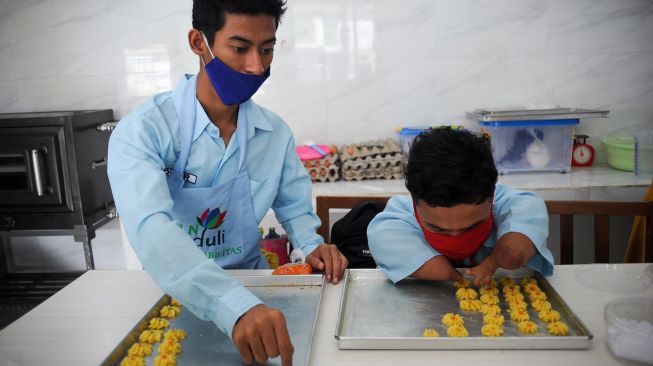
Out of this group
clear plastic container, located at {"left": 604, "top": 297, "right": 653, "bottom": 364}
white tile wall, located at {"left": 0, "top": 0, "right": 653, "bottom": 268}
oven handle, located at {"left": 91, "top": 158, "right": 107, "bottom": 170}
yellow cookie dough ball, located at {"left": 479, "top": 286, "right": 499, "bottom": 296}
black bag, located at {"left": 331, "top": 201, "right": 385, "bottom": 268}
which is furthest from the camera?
white tile wall, located at {"left": 0, "top": 0, "right": 653, "bottom": 268}

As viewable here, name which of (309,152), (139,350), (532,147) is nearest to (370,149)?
(309,152)

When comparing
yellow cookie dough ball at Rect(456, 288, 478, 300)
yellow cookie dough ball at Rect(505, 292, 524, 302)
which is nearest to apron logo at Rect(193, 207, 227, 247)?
yellow cookie dough ball at Rect(456, 288, 478, 300)

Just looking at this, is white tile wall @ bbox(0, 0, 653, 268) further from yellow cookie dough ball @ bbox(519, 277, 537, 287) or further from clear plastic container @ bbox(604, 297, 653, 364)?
clear plastic container @ bbox(604, 297, 653, 364)

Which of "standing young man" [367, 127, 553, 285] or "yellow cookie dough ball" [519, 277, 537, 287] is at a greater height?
"standing young man" [367, 127, 553, 285]

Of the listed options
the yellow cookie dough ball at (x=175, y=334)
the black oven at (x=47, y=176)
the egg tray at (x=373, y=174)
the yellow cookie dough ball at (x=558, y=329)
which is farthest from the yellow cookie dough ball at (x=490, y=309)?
the black oven at (x=47, y=176)

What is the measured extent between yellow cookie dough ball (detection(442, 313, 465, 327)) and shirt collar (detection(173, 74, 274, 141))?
82 cm

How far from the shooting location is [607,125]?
10.5 feet

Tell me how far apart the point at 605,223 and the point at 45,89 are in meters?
3.27

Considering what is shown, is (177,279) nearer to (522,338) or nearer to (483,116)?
(522,338)

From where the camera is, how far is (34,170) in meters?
2.78

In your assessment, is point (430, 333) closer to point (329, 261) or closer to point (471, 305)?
point (471, 305)

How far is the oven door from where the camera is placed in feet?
9.14

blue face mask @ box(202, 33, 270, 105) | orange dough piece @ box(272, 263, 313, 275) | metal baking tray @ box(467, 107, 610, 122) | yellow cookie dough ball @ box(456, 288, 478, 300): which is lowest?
yellow cookie dough ball @ box(456, 288, 478, 300)

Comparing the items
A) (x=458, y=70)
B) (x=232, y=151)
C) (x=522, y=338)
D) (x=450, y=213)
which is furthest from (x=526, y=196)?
(x=458, y=70)
